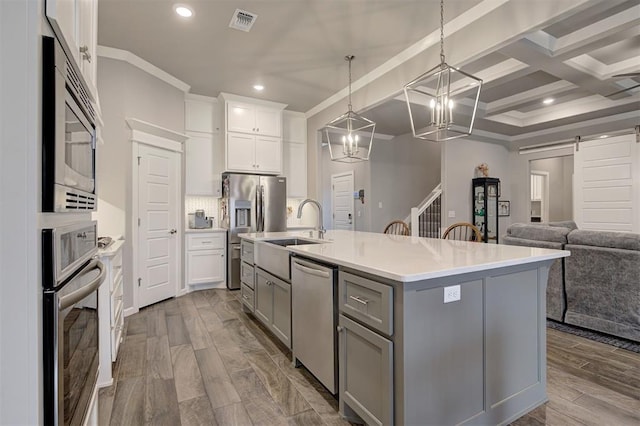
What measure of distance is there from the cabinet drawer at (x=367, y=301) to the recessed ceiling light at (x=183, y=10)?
277cm

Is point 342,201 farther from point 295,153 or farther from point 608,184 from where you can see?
point 608,184

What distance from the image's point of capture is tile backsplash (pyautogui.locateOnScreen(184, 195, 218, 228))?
512cm

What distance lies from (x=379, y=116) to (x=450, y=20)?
254cm

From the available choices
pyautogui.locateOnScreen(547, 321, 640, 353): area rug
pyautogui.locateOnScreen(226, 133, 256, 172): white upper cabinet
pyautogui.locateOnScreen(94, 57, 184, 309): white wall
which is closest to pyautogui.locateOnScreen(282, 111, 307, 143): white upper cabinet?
pyautogui.locateOnScreen(226, 133, 256, 172): white upper cabinet

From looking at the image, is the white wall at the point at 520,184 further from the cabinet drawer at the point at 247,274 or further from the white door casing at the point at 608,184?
the cabinet drawer at the point at 247,274

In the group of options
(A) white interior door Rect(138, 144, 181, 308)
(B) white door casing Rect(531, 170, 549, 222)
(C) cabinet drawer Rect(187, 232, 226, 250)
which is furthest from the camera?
(B) white door casing Rect(531, 170, 549, 222)

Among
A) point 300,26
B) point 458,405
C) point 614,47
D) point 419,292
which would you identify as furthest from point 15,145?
point 614,47

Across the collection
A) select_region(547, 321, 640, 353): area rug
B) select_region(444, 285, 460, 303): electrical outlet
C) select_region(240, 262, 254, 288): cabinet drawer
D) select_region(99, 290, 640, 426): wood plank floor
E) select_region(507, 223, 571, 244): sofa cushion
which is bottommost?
select_region(99, 290, 640, 426): wood plank floor

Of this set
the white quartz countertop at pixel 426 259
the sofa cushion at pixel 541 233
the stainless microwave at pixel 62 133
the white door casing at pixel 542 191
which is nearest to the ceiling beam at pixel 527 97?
the sofa cushion at pixel 541 233

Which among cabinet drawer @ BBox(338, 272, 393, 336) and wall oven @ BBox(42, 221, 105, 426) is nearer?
wall oven @ BBox(42, 221, 105, 426)

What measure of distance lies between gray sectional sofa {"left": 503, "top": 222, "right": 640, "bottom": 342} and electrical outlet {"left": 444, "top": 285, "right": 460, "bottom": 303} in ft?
7.59

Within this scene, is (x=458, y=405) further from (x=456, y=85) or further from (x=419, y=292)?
(x=456, y=85)

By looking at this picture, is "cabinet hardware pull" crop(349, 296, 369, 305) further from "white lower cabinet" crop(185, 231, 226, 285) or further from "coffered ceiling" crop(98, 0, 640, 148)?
"white lower cabinet" crop(185, 231, 226, 285)

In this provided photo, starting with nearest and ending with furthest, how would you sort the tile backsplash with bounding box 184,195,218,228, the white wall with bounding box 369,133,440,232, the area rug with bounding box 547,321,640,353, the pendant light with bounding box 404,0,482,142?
the pendant light with bounding box 404,0,482,142 → the area rug with bounding box 547,321,640,353 → the tile backsplash with bounding box 184,195,218,228 → the white wall with bounding box 369,133,440,232
